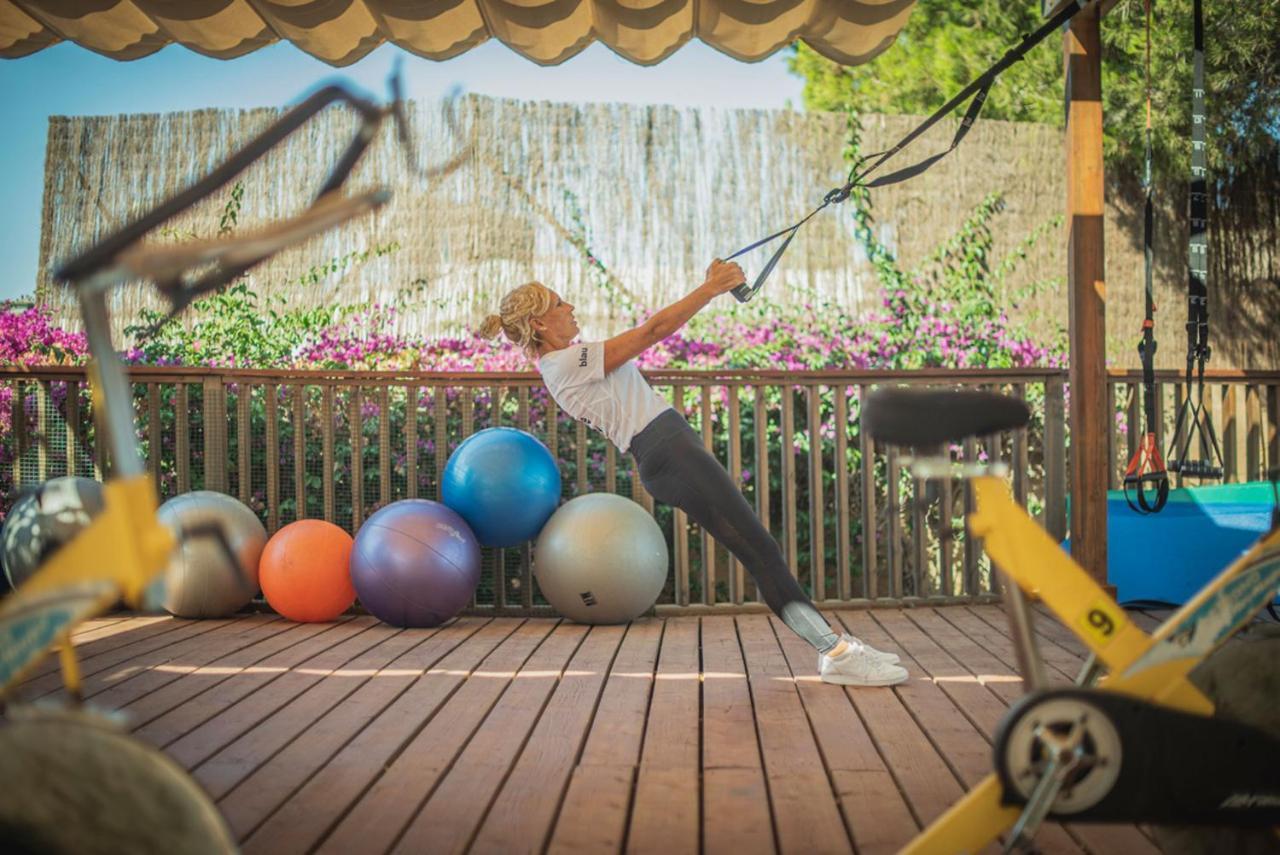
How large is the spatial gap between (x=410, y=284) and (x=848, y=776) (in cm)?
553

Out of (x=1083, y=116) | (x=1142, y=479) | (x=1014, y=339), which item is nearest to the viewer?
(x=1142, y=479)

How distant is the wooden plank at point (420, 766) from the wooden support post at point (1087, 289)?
246 cm

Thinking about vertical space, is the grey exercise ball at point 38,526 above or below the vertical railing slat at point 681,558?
above

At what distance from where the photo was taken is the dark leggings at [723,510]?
3.49 metres

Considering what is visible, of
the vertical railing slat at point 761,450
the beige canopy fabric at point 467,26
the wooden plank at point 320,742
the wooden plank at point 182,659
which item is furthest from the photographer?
the vertical railing slat at point 761,450

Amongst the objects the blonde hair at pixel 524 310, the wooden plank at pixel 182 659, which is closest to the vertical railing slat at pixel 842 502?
the blonde hair at pixel 524 310

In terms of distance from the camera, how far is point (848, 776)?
245 cm

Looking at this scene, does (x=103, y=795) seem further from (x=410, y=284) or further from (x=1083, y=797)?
(x=410, y=284)

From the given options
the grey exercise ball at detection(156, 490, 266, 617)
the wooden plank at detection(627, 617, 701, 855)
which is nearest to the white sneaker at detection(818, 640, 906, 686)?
the wooden plank at detection(627, 617, 701, 855)

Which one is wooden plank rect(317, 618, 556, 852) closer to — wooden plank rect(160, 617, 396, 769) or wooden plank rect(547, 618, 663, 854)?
wooden plank rect(547, 618, 663, 854)

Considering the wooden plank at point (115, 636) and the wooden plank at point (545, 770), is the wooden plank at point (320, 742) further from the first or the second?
the wooden plank at point (115, 636)

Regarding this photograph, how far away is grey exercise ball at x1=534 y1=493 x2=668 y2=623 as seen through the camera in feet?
15.0

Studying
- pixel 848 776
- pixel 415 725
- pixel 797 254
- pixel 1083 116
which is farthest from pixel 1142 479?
pixel 797 254

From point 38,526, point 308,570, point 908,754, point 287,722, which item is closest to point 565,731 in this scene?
point 287,722
